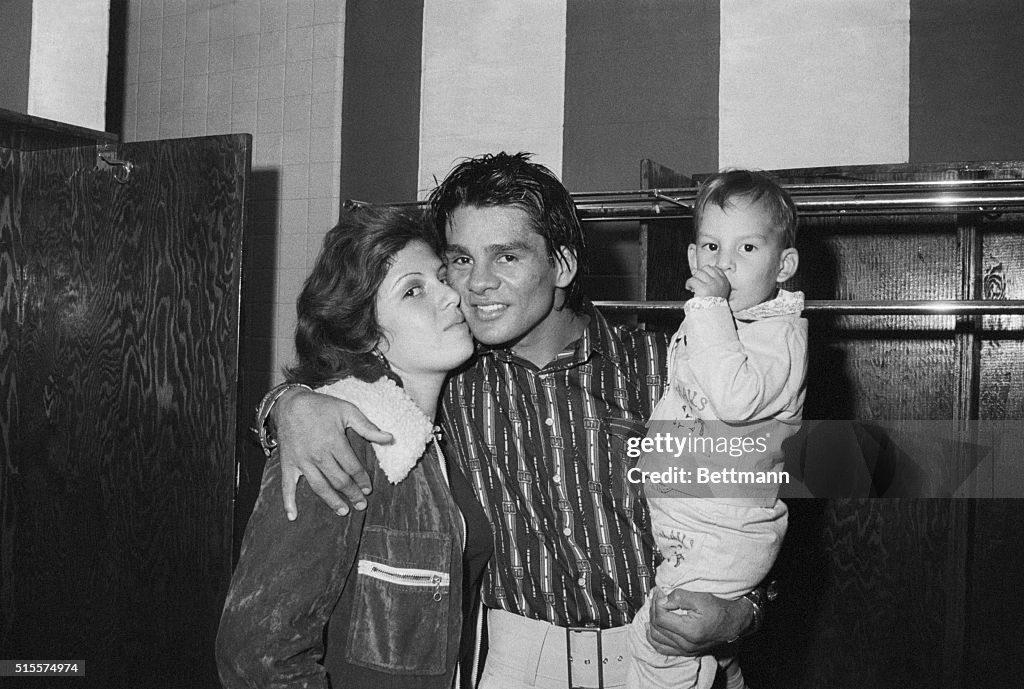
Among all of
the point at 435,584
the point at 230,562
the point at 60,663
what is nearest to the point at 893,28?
the point at 435,584

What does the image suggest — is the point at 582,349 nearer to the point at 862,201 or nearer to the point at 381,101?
the point at 862,201

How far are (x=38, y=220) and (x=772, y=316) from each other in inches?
102

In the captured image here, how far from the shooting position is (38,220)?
303 cm

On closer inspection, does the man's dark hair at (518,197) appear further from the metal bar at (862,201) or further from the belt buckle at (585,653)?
the belt buckle at (585,653)

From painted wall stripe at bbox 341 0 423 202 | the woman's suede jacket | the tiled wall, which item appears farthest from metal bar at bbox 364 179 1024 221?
the tiled wall

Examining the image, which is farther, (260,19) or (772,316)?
(260,19)

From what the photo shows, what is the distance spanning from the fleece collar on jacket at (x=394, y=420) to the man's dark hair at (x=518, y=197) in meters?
0.38

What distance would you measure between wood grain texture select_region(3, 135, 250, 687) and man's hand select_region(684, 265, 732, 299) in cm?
164

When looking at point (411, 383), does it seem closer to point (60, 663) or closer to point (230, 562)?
point (230, 562)

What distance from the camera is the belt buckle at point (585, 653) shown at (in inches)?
66.8

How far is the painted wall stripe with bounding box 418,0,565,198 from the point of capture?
3.51 m

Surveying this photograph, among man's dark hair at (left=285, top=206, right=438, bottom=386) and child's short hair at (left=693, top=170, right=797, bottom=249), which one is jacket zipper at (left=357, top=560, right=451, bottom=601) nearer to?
man's dark hair at (left=285, top=206, right=438, bottom=386)

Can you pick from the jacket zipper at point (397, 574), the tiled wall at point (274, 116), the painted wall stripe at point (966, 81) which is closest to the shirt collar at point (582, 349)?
the jacket zipper at point (397, 574)

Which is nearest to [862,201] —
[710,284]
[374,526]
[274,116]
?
[710,284]
